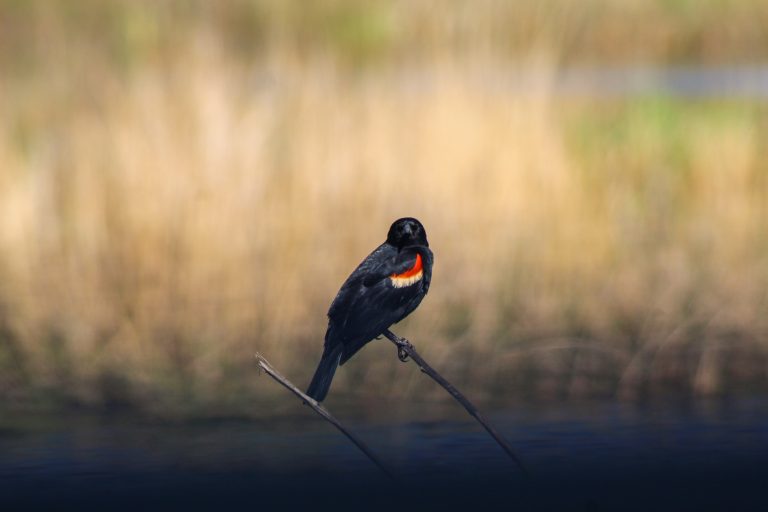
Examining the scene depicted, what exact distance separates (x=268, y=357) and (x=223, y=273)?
1.77 ft

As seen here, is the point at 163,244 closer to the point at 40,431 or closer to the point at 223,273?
the point at 223,273

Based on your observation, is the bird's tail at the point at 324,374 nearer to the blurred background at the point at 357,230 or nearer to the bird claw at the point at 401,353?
the bird claw at the point at 401,353

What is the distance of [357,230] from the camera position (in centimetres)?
723

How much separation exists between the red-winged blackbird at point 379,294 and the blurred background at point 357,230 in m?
2.09

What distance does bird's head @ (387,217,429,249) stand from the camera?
3.97 meters

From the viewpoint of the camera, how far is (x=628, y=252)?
7.35 m

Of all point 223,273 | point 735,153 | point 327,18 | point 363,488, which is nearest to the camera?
point 363,488

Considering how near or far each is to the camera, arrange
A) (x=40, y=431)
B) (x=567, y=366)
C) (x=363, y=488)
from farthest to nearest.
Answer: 1. (x=567, y=366)
2. (x=40, y=431)
3. (x=363, y=488)

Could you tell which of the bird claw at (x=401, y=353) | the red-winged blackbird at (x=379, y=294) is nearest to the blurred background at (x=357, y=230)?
the bird claw at (x=401, y=353)

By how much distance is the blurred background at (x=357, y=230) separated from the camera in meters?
6.31

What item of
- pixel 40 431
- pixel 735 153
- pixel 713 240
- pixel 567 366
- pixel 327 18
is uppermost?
pixel 327 18

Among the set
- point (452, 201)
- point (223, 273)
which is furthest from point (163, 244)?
point (452, 201)

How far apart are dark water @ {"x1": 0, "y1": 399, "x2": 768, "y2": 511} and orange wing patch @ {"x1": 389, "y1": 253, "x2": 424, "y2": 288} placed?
836 mm

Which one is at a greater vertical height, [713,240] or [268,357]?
[713,240]
